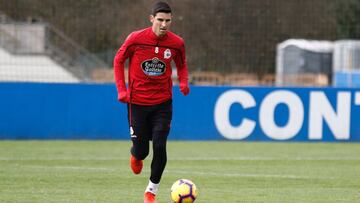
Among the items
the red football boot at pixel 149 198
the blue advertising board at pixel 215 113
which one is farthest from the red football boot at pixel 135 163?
the blue advertising board at pixel 215 113

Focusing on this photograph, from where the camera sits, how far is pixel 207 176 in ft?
39.9

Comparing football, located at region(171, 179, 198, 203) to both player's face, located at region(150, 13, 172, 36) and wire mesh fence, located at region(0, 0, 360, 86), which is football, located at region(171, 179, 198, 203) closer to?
player's face, located at region(150, 13, 172, 36)

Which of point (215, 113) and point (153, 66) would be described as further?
point (215, 113)

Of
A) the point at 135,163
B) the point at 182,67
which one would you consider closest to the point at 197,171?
the point at 135,163

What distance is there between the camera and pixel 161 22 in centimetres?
919

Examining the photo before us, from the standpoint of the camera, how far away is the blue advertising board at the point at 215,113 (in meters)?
18.3

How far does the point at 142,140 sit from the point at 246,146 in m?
8.29

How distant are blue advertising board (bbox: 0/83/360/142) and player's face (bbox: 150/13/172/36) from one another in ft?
30.4

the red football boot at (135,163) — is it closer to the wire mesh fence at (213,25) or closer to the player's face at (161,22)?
the player's face at (161,22)

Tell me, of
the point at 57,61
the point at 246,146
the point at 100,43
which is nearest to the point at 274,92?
the point at 246,146

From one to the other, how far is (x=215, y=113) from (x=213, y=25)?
4.82 m

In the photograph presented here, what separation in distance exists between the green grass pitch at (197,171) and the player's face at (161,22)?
5.87ft

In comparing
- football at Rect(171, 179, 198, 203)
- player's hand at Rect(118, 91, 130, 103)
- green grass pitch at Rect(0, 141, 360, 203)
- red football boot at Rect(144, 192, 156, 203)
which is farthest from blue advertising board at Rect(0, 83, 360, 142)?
football at Rect(171, 179, 198, 203)

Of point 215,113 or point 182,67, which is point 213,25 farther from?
point 182,67
